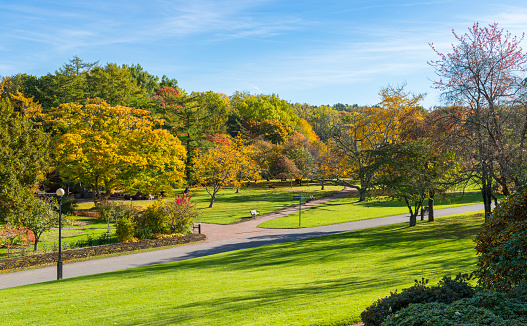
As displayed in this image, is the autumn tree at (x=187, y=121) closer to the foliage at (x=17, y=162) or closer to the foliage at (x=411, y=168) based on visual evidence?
the foliage at (x=17, y=162)

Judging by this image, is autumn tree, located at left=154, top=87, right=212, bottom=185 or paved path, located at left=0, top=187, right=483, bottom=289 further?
autumn tree, located at left=154, top=87, right=212, bottom=185

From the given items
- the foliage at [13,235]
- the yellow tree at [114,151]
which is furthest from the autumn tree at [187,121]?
the foliage at [13,235]

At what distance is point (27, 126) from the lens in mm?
25328

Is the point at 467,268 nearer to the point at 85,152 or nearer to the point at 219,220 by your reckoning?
the point at 219,220

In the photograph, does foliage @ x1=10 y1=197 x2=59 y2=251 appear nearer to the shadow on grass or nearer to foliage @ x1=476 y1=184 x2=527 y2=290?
the shadow on grass

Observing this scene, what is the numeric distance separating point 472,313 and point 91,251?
2080cm

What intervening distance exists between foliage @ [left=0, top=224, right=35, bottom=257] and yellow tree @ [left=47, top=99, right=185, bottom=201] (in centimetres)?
1189

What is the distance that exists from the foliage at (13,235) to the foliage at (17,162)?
98 centimetres

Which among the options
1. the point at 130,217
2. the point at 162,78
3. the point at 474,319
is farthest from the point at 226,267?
the point at 162,78

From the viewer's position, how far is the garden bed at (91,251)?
18.9 m

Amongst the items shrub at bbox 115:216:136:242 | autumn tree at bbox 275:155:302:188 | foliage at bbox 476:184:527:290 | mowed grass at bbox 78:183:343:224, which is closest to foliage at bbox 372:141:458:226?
foliage at bbox 476:184:527:290

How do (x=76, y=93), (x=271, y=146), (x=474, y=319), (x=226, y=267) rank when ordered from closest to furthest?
1. (x=474, y=319)
2. (x=226, y=267)
3. (x=76, y=93)
4. (x=271, y=146)

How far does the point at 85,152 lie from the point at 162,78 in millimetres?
60859

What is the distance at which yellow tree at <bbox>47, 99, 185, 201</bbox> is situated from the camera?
34.3 m
